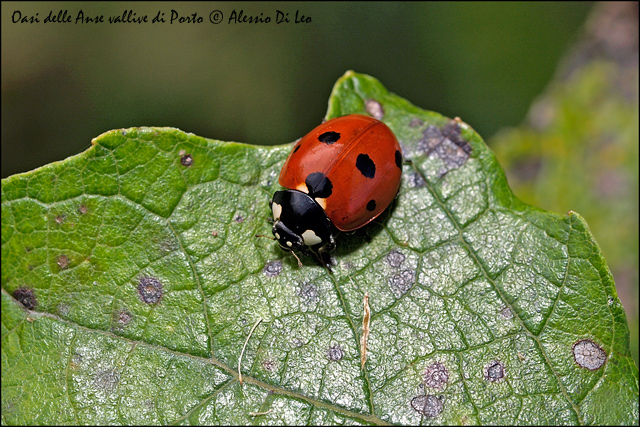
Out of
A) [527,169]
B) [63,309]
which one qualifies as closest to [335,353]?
[63,309]

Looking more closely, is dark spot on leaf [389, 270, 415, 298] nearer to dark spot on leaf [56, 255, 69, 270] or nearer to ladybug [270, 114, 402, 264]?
ladybug [270, 114, 402, 264]

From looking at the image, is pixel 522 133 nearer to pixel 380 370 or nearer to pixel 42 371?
Result: pixel 380 370

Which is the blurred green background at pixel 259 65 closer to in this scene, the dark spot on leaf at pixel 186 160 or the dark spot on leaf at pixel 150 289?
the dark spot on leaf at pixel 186 160

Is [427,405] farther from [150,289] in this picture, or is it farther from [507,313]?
[150,289]

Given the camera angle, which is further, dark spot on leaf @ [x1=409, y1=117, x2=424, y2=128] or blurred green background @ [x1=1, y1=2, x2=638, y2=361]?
blurred green background @ [x1=1, y1=2, x2=638, y2=361]

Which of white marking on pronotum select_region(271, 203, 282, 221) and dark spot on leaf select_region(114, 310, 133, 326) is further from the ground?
white marking on pronotum select_region(271, 203, 282, 221)

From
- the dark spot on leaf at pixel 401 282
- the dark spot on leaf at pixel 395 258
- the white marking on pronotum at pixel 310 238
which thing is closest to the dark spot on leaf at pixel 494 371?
the dark spot on leaf at pixel 401 282

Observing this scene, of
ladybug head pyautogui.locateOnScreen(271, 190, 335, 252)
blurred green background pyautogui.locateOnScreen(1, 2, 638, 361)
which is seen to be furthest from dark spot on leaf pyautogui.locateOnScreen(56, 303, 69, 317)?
→ blurred green background pyautogui.locateOnScreen(1, 2, 638, 361)
